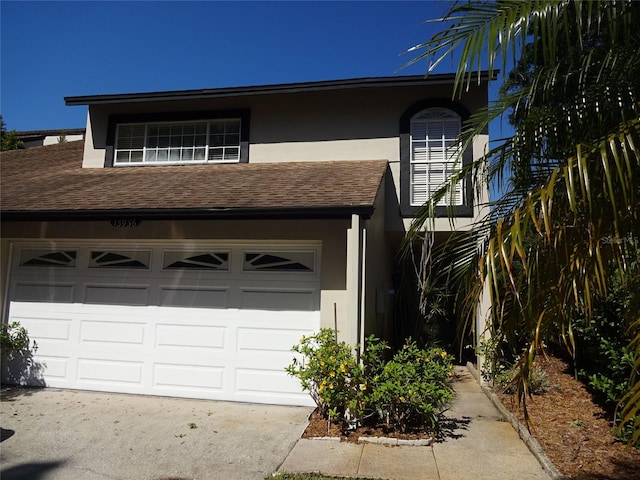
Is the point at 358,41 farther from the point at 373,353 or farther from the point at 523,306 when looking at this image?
the point at 523,306

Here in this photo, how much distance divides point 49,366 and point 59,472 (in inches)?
155

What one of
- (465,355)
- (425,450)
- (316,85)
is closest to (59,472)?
(425,450)

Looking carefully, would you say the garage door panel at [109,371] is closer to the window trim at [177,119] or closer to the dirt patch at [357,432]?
the dirt patch at [357,432]

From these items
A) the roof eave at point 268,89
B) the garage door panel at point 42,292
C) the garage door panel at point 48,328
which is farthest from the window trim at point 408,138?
the garage door panel at point 48,328

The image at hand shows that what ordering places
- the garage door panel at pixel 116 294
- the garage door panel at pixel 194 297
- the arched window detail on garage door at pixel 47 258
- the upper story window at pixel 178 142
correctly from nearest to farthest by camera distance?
the garage door panel at pixel 194 297, the garage door panel at pixel 116 294, the arched window detail on garage door at pixel 47 258, the upper story window at pixel 178 142

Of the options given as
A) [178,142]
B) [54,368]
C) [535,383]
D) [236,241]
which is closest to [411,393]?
[535,383]

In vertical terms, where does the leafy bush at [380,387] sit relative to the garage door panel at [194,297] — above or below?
below

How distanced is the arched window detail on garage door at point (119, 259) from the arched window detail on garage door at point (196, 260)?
1.28ft

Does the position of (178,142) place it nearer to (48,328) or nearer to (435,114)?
(48,328)

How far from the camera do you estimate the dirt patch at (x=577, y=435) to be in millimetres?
4652

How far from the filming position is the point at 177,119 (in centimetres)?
1026

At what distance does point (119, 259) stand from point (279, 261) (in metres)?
2.91

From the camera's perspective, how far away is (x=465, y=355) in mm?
11492

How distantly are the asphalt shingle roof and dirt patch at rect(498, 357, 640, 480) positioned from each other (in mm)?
3639
